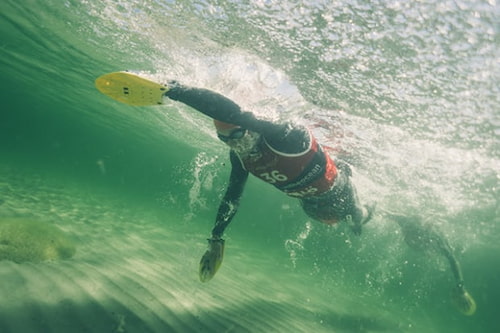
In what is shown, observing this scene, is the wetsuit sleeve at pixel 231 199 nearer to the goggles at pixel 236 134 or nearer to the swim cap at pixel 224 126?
the goggles at pixel 236 134

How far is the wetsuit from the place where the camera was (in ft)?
11.2

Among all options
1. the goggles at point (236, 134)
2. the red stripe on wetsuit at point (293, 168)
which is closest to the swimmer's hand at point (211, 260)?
the red stripe on wetsuit at point (293, 168)

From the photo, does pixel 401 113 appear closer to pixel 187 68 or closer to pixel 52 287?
pixel 187 68

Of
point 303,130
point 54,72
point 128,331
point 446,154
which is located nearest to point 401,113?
point 446,154

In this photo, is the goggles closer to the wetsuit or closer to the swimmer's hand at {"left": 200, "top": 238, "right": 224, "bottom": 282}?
the wetsuit

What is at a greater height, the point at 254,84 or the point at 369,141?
the point at 254,84

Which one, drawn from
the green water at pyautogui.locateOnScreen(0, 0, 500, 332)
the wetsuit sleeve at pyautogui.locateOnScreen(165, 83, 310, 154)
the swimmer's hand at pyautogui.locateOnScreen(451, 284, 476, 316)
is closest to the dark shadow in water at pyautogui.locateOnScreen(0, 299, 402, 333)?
the green water at pyautogui.locateOnScreen(0, 0, 500, 332)

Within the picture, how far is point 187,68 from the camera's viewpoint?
11703mm

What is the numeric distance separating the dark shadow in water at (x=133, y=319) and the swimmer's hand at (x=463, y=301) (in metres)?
5.37

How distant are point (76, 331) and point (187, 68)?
10158 millimetres

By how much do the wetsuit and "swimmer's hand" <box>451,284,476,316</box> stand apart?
5646mm

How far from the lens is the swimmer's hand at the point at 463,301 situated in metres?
8.57

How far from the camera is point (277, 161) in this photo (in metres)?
4.40

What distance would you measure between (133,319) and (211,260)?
1.39 metres
